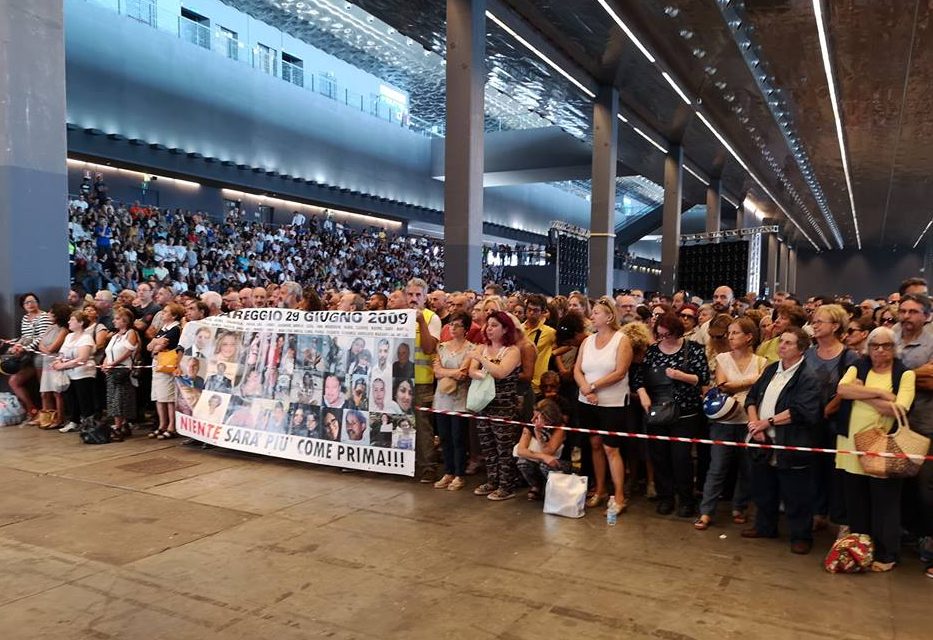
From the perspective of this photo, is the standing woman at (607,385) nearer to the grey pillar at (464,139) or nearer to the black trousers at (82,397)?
the black trousers at (82,397)

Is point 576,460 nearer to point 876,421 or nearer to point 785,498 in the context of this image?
point 785,498

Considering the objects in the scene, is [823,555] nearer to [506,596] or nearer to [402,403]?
[506,596]

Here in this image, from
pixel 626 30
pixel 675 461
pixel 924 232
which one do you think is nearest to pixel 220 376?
pixel 675 461

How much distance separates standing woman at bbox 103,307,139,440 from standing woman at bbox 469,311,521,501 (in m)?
4.84

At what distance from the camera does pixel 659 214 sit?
3647cm

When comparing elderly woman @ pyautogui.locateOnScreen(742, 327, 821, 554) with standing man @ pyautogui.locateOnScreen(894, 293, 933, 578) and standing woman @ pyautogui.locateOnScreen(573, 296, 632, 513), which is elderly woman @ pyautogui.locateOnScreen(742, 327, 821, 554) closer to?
standing man @ pyautogui.locateOnScreen(894, 293, 933, 578)

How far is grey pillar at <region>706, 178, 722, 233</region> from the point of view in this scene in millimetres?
30672

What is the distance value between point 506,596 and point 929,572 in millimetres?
2880

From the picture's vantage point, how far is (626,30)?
48.0ft

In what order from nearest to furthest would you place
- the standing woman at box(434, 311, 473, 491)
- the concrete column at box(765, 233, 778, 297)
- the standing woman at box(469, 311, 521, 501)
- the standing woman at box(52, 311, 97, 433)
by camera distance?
1. the standing woman at box(469, 311, 521, 501)
2. the standing woman at box(434, 311, 473, 491)
3. the standing woman at box(52, 311, 97, 433)
4. the concrete column at box(765, 233, 778, 297)

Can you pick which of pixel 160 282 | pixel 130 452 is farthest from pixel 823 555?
pixel 160 282

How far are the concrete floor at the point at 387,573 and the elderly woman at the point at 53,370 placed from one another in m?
2.88

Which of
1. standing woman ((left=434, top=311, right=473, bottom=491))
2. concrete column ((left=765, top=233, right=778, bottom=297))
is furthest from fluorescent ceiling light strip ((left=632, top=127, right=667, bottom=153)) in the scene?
standing woman ((left=434, top=311, right=473, bottom=491))

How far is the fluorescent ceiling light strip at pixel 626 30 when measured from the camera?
13542 mm
